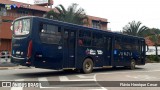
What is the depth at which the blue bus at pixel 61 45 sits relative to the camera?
14.9 meters

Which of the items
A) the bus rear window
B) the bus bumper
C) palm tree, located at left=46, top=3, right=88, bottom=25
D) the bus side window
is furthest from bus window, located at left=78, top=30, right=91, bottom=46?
palm tree, located at left=46, top=3, right=88, bottom=25

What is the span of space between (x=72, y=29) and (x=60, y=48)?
1504 mm

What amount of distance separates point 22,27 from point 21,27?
97mm

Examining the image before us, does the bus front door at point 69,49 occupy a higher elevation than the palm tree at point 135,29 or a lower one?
lower

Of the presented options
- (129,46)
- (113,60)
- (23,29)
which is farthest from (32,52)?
(129,46)

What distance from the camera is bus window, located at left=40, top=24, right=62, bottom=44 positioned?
15250mm

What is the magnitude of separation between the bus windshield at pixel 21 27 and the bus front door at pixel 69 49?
7.64ft

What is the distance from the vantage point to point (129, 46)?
23234mm

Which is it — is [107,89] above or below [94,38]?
below

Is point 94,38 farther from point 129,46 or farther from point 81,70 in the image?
point 129,46

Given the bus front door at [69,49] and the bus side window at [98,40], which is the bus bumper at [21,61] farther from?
the bus side window at [98,40]

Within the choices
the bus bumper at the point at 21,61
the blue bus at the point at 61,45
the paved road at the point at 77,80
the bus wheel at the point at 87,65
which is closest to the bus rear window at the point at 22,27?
the blue bus at the point at 61,45

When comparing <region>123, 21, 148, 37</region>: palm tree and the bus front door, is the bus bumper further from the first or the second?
<region>123, 21, 148, 37</region>: palm tree

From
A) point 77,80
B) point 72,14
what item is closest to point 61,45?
point 77,80
